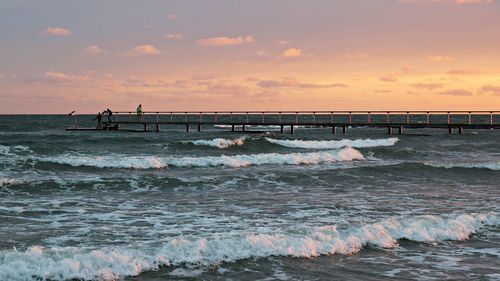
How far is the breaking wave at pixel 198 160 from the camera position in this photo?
989 inches

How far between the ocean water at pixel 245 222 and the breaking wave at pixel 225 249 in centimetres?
2

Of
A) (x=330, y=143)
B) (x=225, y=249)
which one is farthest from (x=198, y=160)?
(x=225, y=249)

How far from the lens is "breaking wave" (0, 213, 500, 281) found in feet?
25.9

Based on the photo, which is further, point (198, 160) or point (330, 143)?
point (330, 143)

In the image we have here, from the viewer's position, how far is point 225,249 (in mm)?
9148

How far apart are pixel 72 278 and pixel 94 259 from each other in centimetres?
51

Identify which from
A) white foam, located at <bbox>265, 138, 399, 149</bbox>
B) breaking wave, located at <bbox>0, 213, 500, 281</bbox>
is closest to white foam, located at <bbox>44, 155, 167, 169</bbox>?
white foam, located at <bbox>265, 138, 399, 149</bbox>

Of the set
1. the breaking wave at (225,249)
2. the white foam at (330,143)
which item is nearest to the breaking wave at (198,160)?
the white foam at (330,143)

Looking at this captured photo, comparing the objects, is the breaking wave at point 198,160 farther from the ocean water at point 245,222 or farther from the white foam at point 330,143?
the white foam at point 330,143

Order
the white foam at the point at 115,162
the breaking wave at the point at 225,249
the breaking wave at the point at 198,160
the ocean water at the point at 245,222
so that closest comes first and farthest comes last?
1. the breaking wave at the point at 225,249
2. the ocean water at the point at 245,222
3. the white foam at the point at 115,162
4. the breaking wave at the point at 198,160

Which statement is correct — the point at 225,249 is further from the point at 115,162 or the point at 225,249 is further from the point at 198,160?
the point at 198,160

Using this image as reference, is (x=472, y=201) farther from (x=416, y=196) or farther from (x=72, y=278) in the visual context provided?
(x=72, y=278)

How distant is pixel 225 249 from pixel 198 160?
58.6ft

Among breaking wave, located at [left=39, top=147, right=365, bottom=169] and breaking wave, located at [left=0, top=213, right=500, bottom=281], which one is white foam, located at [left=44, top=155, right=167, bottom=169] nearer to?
breaking wave, located at [left=39, top=147, right=365, bottom=169]
